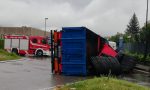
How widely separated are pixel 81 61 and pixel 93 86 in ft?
25.8

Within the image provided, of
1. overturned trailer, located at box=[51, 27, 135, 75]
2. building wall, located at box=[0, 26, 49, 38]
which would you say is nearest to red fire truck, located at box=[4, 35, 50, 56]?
overturned trailer, located at box=[51, 27, 135, 75]

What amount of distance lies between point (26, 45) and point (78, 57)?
83.0 feet

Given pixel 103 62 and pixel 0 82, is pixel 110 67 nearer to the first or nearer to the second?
pixel 103 62

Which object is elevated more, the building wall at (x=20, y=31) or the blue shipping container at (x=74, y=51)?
the building wall at (x=20, y=31)

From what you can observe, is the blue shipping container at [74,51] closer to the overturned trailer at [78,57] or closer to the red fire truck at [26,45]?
the overturned trailer at [78,57]

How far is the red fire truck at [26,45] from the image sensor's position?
4462 centimetres

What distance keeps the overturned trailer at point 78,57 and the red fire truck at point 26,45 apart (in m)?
24.4

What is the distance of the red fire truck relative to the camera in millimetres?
44625

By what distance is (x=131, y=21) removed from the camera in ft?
448

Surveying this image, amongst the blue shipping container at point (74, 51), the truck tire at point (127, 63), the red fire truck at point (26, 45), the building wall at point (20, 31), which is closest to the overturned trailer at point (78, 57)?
the blue shipping container at point (74, 51)

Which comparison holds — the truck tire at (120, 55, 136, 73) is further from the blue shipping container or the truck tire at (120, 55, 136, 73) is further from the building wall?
the building wall

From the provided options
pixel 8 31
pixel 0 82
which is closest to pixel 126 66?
pixel 0 82

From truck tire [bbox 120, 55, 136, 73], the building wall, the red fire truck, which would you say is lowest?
truck tire [bbox 120, 55, 136, 73]

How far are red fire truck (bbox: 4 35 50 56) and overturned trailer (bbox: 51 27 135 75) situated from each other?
24.4m
